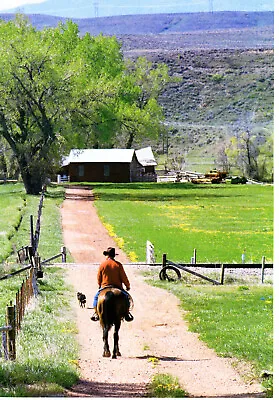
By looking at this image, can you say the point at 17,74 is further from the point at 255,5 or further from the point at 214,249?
the point at 255,5

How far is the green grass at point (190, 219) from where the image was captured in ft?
55.1

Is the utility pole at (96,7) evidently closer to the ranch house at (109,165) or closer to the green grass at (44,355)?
the green grass at (44,355)

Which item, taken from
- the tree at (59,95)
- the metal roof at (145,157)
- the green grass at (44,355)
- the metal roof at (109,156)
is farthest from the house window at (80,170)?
the green grass at (44,355)

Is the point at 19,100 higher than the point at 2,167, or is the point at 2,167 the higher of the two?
the point at 19,100

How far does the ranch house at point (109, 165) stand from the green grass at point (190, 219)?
38cm

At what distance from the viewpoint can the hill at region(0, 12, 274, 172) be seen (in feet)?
37.7

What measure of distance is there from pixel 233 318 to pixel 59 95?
1787 centimetres

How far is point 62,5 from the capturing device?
10062 millimetres

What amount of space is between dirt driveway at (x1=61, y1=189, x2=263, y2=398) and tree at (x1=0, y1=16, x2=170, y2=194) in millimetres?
14083

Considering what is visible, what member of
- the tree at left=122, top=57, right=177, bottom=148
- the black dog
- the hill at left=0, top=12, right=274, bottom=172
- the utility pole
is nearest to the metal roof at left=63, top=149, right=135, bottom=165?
the tree at left=122, top=57, right=177, bottom=148

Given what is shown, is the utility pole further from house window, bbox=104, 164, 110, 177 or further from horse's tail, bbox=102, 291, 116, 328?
house window, bbox=104, 164, 110, 177

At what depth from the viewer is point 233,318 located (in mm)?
9930

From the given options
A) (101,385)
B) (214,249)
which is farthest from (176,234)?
(101,385)

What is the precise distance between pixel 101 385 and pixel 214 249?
991cm
